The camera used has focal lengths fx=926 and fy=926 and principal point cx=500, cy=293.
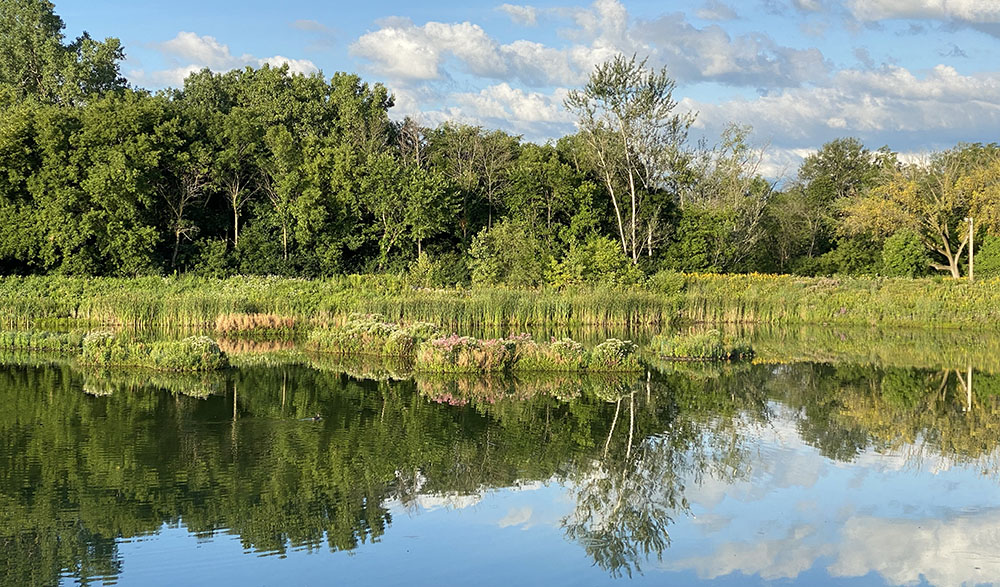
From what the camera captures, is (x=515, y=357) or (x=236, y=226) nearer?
(x=515, y=357)

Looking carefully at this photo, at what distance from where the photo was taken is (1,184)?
3747cm

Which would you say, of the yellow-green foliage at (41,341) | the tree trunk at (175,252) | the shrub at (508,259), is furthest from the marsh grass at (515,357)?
the tree trunk at (175,252)

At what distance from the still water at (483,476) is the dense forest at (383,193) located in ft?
63.7

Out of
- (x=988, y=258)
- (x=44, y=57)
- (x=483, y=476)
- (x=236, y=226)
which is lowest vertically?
(x=483, y=476)

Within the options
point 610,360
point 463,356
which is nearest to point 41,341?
point 463,356

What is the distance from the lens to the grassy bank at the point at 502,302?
26906mm

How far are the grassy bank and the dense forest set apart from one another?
11.2 feet

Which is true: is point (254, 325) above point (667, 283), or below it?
below

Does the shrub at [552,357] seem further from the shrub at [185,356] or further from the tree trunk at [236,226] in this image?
the tree trunk at [236,226]

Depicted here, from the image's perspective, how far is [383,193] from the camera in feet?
135

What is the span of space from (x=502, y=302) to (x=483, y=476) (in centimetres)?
1721

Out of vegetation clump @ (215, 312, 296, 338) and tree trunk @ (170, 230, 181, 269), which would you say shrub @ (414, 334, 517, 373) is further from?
tree trunk @ (170, 230, 181, 269)

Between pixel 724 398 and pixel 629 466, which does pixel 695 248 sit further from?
pixel 629 466

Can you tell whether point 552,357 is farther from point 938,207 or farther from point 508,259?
point 938,207
